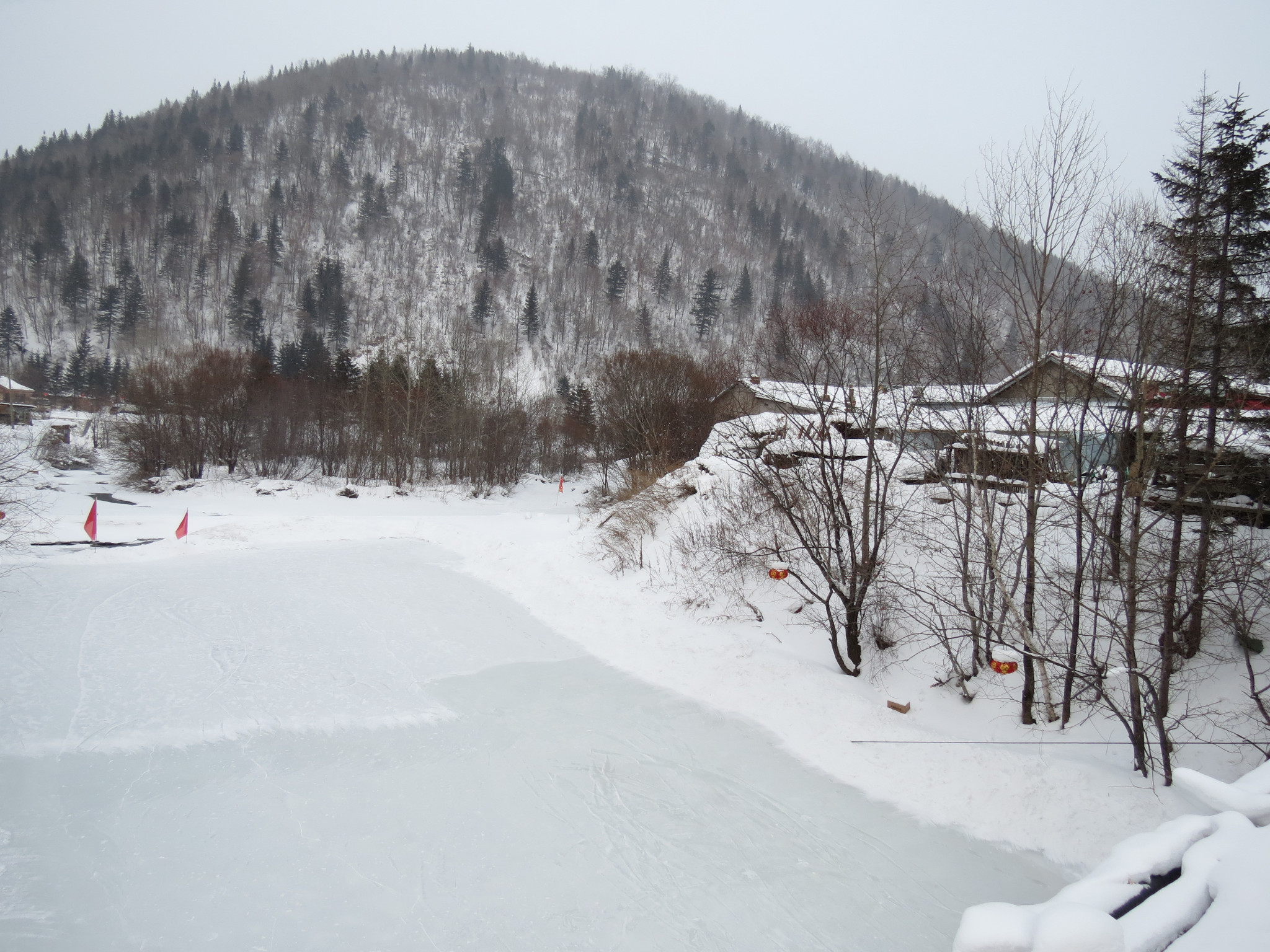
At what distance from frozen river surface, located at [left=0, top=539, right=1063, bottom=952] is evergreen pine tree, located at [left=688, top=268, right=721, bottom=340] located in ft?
206

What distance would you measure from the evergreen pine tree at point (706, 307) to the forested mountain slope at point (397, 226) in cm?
28

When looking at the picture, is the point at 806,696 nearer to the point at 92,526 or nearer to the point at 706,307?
the point at 92,526

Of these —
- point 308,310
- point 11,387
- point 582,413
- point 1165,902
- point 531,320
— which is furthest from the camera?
point 531,320

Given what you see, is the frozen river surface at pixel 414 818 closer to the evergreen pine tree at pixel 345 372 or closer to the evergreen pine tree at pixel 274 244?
the evergreen pine tree at pixel 345 372

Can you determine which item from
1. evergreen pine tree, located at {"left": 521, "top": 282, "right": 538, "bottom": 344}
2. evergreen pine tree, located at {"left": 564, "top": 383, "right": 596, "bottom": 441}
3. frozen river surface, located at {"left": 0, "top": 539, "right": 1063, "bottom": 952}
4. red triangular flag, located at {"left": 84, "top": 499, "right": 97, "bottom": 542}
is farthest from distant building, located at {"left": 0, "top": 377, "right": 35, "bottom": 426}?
evergreen pine tree, located at {"left": 521, "top": 282, "right": 538, "bottom": 344}

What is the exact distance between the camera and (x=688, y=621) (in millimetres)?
10539

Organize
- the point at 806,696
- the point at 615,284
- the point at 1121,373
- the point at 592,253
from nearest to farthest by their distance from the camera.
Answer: the point at 1121,373
the point at 806,696
the point at 615,284
the point at 592,253

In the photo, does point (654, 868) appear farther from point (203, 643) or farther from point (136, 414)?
point (136, 414)

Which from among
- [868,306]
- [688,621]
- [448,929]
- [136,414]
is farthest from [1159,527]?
[136,414]

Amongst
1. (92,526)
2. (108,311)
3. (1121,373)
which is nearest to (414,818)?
(1121,373)

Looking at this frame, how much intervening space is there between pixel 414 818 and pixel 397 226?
88602 millimetres

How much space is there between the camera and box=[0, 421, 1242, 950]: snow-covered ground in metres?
4.43

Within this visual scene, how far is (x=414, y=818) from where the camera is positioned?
214 inches

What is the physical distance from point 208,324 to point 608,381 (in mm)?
60069
